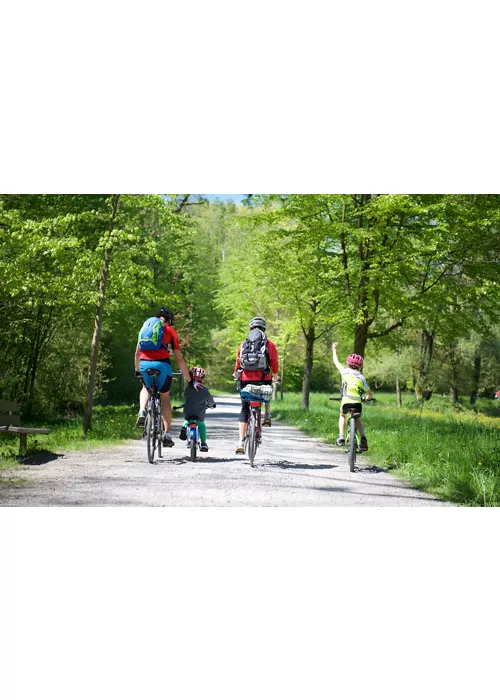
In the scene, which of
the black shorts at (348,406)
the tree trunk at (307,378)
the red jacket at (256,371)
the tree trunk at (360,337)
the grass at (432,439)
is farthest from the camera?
the tree trunk at (360,337)

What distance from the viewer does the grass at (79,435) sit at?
829 cm

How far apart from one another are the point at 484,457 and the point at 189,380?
3372 mm

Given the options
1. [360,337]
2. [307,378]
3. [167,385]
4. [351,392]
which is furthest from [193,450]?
[360,337]

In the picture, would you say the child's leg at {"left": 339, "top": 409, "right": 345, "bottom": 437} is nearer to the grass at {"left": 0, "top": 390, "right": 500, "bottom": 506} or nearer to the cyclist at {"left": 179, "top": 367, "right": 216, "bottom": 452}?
the grass at {"left": 0, "top": 390, "right": 500, "bottom": 506}

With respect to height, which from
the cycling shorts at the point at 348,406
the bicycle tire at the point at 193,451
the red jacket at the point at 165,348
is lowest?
the bicycle tire at the point at 193,451

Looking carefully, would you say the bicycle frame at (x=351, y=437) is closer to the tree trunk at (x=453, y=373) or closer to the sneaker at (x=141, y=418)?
the sneaker at (x=141, y=418)

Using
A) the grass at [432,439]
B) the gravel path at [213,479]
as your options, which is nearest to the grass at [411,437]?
the grass at [432,439]

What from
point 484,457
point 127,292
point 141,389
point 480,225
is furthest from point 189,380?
point 480,225

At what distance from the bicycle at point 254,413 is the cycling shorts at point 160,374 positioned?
0.87 m

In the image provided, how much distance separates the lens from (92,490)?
7281mm

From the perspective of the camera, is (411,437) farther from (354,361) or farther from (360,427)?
(354,361)

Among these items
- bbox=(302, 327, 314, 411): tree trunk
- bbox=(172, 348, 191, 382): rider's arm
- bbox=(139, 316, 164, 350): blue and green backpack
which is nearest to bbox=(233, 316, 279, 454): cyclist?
bbox=(172, 348, 191, 382): rider's arm

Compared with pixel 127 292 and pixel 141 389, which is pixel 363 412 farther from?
pixel 127 292
